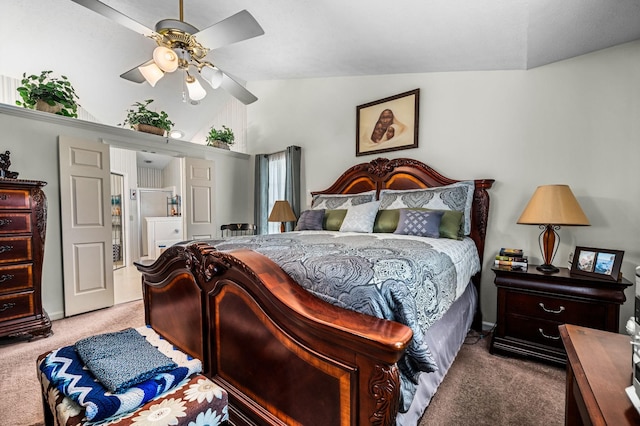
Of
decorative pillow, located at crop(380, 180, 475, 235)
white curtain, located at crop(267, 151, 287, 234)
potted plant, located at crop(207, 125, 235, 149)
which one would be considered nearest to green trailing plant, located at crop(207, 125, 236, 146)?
potted plant, located at crop(207, 125, 235, 149)

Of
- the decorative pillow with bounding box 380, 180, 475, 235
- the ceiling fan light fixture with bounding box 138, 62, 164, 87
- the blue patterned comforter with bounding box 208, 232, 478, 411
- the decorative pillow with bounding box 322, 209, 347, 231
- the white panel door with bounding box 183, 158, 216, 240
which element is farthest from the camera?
the white panel door with bounding box 183, 158, 216, 240

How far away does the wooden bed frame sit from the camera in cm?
89

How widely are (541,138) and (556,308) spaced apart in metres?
1.40

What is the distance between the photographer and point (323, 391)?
Answer: 102 centimetres

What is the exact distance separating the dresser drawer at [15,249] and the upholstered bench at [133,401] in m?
1.86

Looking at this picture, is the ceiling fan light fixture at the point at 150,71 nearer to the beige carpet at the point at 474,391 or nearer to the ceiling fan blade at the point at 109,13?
the ceiling fan blade at the point at 109,13

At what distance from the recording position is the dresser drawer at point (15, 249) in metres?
2.40

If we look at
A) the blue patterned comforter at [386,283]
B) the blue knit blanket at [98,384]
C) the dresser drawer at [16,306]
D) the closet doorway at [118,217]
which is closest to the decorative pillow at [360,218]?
the blue patterned comforter at [386,283]

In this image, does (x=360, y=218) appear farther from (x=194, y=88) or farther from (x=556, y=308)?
(x=194, y=88)

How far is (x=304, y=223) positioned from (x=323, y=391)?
2.16 m

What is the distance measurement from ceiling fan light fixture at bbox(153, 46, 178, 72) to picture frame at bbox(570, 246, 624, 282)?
3.17 meters

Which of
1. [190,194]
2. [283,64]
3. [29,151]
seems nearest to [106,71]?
[29,151]

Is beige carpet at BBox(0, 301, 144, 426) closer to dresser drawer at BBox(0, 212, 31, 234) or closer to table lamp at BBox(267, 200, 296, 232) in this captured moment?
dresser drawer at BBox(0, 212, 31, 234)

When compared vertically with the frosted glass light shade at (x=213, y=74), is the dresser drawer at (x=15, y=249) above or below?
below
